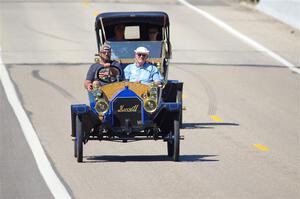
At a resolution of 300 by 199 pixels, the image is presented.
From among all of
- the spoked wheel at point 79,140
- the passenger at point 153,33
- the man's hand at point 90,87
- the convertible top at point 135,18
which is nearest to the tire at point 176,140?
the spoked wheel at point 79,140

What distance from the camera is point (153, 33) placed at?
2138cm

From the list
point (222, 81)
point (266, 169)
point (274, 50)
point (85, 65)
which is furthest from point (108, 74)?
point (274, 50)

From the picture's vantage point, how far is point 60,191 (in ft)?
44.6

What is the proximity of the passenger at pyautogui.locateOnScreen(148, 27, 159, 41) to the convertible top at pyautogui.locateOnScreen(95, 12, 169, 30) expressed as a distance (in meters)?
0.13

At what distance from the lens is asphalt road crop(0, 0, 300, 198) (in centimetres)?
1452

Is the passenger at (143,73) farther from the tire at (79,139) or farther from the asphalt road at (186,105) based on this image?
the tire at (79,139)

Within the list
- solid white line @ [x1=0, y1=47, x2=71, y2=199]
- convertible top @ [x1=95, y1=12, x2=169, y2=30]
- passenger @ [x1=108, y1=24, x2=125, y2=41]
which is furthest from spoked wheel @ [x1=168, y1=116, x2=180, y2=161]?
convertible top @ [x1=95, y1=12, x2=169, y2=30]

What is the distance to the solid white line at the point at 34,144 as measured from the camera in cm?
1382

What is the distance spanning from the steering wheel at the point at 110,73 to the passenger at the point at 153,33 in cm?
407

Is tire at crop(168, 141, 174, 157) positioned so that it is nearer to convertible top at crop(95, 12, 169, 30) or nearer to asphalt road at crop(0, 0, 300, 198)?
asphalt road at crop(0, 0, 300, 198)

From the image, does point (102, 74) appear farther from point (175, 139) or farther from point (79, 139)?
point (175, 139)

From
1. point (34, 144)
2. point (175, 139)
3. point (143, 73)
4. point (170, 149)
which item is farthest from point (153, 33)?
point (175, 139)

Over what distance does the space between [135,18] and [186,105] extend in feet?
8.45

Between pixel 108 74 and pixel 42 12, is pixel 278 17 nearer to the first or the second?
pixel 42 12
